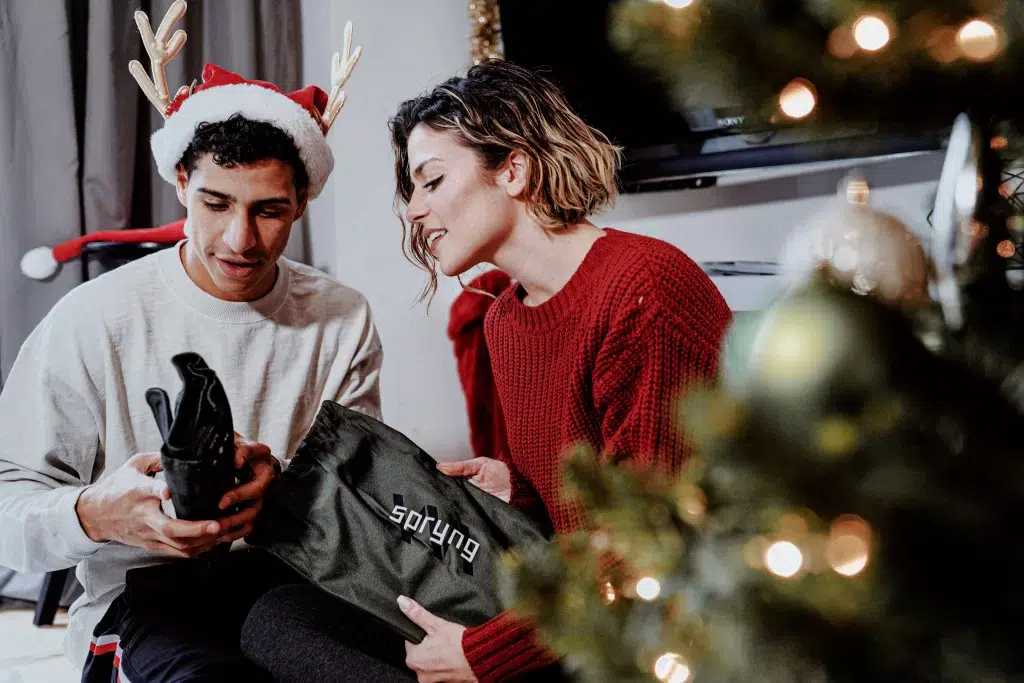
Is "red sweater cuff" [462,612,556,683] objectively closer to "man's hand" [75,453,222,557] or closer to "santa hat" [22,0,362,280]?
"man's hand" [75,453,222,557]

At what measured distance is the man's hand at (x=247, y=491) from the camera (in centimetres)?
81

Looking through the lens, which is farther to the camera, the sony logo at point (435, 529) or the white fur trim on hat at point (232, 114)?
the white fur trim on hat at point (232, 114)

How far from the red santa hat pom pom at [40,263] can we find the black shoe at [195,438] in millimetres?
841

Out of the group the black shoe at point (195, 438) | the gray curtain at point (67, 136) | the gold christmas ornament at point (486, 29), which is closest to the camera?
the black shoe at point (195, 438)

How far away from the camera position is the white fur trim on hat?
3.35ft

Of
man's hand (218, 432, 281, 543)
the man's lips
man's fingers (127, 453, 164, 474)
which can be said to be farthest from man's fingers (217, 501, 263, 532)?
the man's lips

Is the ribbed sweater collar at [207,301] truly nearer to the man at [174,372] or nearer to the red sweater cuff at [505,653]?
the man at [174,372]

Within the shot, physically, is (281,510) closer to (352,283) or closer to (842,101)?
(842,101)

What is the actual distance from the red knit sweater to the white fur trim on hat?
1.28 feet

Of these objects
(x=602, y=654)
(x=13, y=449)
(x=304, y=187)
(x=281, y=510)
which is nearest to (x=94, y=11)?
(x=304, y=187)

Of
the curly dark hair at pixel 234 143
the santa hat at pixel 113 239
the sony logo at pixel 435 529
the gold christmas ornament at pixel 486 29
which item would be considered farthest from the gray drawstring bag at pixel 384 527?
the gold christmas ornament at pixel 486 29

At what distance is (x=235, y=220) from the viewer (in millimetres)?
1006

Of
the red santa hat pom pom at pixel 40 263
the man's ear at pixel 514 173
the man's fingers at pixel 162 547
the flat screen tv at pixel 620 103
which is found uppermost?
the flat screen tv at pixel 620 103

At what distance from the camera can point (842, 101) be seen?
15.2 inches
